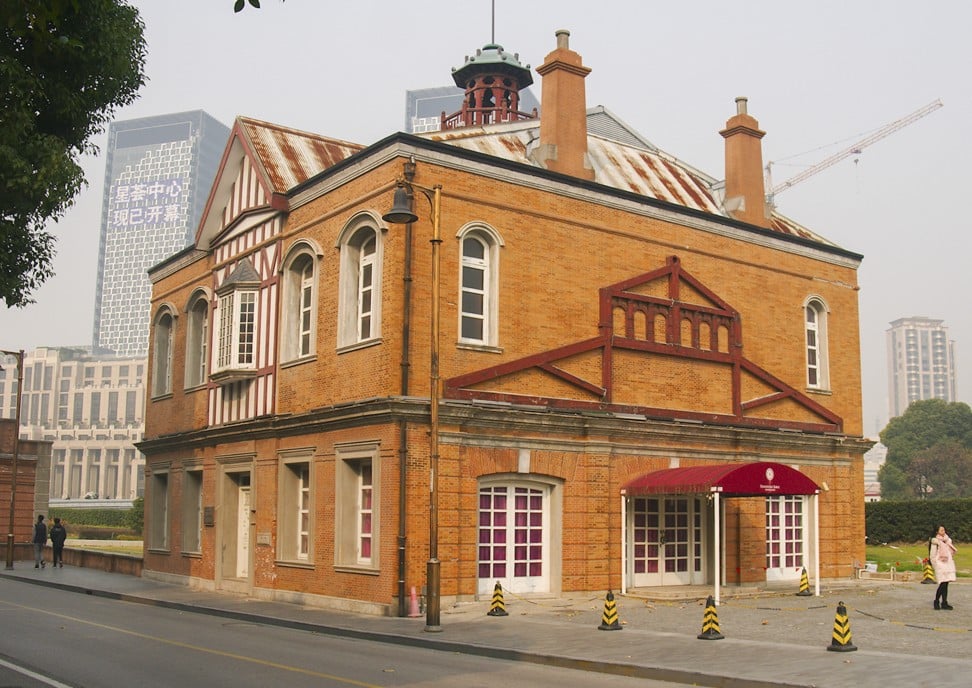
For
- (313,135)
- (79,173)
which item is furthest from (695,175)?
(79,173)

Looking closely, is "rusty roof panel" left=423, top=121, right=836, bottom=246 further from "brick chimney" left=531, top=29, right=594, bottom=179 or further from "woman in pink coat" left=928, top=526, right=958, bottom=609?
"woman in pink coat" left=928, top=526, right=958, bottom=609

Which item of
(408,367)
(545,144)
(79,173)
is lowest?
(408,367)

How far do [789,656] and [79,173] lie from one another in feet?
38.4

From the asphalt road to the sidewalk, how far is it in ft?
1.64

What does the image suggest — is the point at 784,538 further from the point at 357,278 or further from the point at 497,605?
the point at 357,278

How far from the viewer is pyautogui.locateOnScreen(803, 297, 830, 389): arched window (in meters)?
31.0

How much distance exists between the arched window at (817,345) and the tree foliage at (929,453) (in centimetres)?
9124

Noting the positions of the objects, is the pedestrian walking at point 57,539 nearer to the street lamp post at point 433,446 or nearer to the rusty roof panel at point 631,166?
the rusty roof panel at point 631,166

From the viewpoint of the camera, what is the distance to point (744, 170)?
1208 inches

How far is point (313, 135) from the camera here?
29438 mm

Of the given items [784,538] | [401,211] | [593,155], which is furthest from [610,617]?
[593,155]

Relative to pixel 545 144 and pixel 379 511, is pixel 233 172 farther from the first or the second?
pixel 379 511

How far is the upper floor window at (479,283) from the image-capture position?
913 inches

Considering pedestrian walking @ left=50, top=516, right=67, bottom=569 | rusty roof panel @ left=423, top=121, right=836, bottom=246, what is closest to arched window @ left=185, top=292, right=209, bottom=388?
pedestrian walking @ left=50, top=516, right=67, bottom=569
